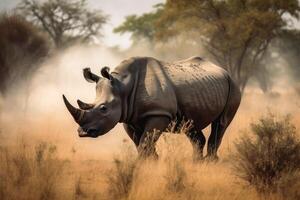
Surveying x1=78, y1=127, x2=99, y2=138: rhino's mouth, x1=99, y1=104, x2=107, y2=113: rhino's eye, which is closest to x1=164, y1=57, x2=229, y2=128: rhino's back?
x1=99, y1=104, x2=107, y2=113: rhino's eye

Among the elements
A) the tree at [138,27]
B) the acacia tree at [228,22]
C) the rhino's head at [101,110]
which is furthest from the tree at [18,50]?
the tree at [138,27]

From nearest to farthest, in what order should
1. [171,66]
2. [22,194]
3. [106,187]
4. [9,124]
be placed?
[22,194], [106,187], [171,66], [9,124]

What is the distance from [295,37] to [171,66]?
19.6 meters

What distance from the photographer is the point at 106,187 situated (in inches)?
232

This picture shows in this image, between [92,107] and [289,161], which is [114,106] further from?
[289,161]

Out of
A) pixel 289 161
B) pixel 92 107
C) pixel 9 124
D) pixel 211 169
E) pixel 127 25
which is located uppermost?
pixel 92 107

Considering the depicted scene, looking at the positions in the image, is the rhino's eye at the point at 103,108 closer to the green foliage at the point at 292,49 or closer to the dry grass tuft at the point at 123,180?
the dry grass tuft at the point at 123,180

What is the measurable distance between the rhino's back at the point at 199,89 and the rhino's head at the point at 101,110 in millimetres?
1014

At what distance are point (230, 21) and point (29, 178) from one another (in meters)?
17.2

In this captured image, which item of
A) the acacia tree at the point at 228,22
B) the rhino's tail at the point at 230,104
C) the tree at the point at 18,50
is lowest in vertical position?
the acacia tree at the point at 228,22

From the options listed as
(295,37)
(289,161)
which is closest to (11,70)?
(289,161)

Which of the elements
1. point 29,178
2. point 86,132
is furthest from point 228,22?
point 29,178

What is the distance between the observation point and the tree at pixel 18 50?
16828mm

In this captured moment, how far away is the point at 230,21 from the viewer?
70.9 feet
